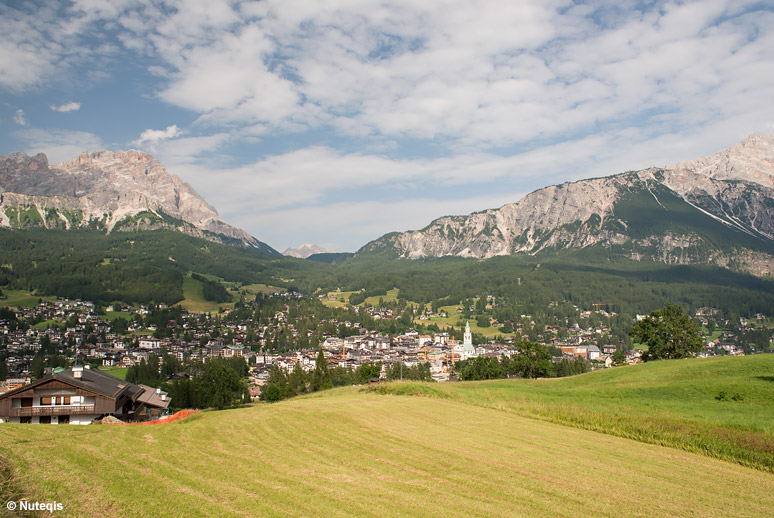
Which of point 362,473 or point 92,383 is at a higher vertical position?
point 362,473

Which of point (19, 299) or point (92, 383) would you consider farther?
point (19, 299)

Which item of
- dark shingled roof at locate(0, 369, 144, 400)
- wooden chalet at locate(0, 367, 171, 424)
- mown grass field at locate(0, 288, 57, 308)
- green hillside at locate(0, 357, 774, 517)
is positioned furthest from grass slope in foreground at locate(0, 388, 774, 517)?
mown grass field at locate(0, 288, 57, 308)

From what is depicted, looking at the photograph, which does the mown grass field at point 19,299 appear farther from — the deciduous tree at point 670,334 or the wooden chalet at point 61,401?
the deciduous tree at point 670,334

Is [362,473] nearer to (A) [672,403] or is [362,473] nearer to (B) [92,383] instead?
(A) [672,403]

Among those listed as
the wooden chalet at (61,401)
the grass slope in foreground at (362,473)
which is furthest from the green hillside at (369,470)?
the wooden chalet at (61,401)

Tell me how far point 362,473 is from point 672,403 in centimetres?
2334

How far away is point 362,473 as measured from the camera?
1512cm

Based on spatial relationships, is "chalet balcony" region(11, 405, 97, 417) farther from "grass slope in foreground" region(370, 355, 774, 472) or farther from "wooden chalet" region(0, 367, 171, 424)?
"grass slope in foreground" region(370, 355, 774, 472)

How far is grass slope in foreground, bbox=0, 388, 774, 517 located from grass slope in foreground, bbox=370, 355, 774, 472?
1506 mm

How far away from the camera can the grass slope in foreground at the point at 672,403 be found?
20.8m

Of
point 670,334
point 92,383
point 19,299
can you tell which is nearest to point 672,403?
point 92,383

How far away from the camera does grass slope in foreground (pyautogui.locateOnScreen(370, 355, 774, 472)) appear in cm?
2078

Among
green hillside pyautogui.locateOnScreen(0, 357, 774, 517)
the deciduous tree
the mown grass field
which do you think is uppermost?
the mown grass field

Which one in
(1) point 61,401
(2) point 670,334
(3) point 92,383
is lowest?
(2) point 670,334
